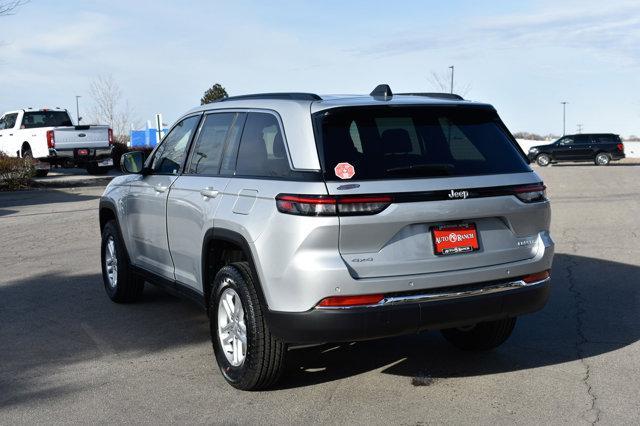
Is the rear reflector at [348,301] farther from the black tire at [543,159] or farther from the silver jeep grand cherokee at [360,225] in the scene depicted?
the black tire at [543,159]

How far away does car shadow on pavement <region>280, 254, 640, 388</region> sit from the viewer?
5141 millimetres

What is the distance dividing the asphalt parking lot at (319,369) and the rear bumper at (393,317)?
495 millimetres

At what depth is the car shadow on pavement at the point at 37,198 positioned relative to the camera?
1715 cm

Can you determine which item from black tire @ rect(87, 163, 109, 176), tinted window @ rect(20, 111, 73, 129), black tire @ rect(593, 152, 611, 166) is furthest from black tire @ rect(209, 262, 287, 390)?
black tire @ rect(593, 152, 611, 166)

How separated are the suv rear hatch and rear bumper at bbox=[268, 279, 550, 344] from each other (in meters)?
0.17

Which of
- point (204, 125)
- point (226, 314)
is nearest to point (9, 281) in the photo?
point (204, 125)

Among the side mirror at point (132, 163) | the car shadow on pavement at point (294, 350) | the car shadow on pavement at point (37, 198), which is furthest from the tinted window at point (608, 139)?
the side mirror at point (132, 163)

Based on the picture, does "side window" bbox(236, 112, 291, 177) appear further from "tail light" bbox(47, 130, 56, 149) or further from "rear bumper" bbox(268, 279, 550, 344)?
"tail light" bbox(47, 130, 56, 149)

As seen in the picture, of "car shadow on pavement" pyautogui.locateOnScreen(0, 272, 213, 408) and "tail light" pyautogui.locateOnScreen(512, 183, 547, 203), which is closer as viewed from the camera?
"tail light" pyautogui.locateOnScreen(512, 183, 547, 203)

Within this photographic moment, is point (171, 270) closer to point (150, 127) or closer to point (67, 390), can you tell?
point (67, 390)

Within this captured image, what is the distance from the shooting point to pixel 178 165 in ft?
19.4

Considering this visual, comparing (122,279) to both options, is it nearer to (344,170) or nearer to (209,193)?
(209,193)

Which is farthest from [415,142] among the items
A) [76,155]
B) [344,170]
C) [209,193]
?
[76,155]

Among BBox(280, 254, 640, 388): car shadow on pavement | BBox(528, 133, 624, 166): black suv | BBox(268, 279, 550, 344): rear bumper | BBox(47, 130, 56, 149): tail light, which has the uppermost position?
BBox(47, 130, 56, 149): tail light
